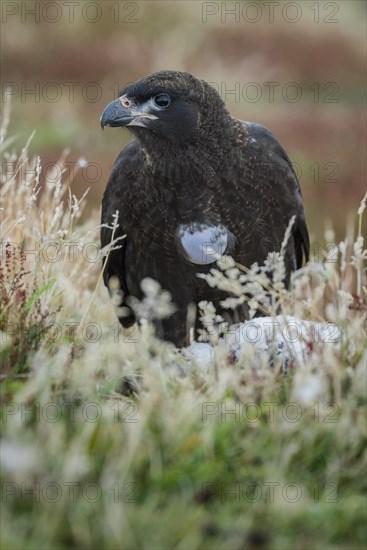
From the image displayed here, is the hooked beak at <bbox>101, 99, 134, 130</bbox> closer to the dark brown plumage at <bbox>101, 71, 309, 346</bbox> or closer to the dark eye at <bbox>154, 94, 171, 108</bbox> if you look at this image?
the dark brown plumage at <bbox>101, 71, 309, 346</bbox>

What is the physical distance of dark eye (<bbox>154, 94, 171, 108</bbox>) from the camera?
15.2 ft

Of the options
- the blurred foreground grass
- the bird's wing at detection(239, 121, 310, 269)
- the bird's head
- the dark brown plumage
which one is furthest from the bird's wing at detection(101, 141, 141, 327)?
the blurred foreground grass

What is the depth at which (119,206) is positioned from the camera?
494 cm

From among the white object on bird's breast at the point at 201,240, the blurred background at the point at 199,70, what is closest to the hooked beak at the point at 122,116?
the white object on bird's breast at the point at 201,240

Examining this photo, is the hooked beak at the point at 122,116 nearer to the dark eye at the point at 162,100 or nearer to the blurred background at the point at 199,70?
the dark eye at the point at 162,100

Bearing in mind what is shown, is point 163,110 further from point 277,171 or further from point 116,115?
point 277,171

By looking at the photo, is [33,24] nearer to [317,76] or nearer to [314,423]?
[317,76]

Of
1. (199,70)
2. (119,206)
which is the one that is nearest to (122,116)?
(119,206)

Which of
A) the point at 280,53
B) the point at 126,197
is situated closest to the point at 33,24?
the point at 280,53

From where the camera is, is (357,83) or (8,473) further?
(357,83)

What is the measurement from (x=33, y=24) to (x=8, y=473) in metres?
15.6

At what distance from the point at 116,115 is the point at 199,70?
12.5 m

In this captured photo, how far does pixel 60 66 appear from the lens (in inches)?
647

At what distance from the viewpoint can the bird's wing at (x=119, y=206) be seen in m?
4.91
